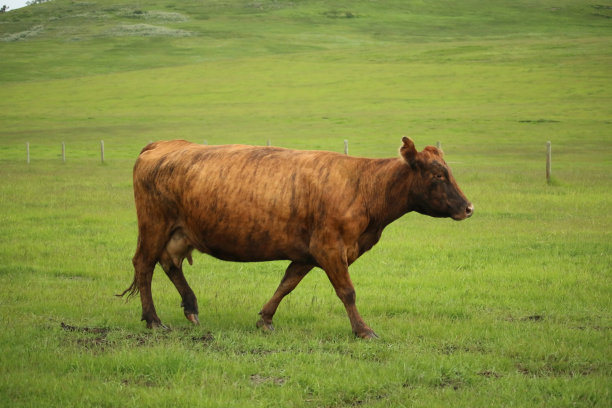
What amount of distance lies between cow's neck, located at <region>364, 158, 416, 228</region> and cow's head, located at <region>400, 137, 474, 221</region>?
0.31 ft

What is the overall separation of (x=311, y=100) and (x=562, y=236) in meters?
51.9

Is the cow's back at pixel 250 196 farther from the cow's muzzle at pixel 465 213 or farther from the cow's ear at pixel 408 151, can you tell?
the cow's muzzle at pixel 465 213

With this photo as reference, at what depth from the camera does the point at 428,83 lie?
70062 millimetres

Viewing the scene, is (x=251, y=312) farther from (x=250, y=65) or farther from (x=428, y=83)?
(x=250, y=65)

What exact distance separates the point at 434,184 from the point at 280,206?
1567 mm

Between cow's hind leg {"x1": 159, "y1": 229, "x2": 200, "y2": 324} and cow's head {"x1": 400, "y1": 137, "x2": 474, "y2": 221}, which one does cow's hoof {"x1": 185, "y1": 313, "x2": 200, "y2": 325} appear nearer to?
cow's hind leg {"x1": 159, "y1": 229, "x2": 200, "y2": 324}

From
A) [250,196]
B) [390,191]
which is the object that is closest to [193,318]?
[250,196]

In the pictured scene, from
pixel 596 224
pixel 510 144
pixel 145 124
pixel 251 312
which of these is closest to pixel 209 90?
pixel 145 124

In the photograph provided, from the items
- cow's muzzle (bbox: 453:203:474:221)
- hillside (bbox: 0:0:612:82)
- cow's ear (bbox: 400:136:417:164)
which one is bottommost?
hillside (bbox: 0:0:612:82)

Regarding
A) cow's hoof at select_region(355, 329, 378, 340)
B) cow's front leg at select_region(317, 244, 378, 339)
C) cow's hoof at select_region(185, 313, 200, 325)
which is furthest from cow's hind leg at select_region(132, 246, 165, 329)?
cow's hoof at select_region(355, 329, 378, 340)

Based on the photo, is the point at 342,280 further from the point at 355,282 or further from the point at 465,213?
the point at 355,282

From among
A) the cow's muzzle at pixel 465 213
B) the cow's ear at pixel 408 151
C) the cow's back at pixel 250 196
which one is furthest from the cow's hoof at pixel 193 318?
the cow's muzzle at pixel 465 213

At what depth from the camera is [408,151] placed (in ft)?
26.3

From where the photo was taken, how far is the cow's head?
26.4ft
